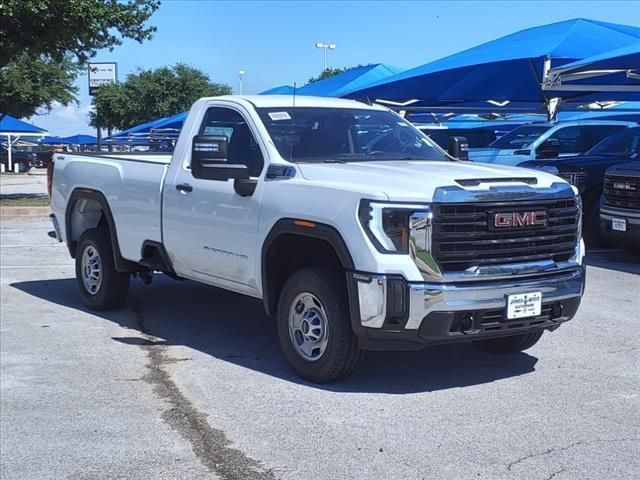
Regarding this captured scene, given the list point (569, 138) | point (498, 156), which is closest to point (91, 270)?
point (498, 156)

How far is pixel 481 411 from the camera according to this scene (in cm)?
543

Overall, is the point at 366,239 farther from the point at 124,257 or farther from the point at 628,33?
the point at 628,33

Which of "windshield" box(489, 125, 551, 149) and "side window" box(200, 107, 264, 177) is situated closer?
"side window" box(200, 107, 264, 177)

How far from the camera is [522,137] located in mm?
17375

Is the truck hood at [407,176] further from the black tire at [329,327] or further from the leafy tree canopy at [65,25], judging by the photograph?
the leafy tree canopy at [65,25]

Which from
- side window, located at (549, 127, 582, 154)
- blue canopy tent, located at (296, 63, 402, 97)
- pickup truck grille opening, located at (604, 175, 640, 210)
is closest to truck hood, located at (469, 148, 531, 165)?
side window, located at (549, 127, 582, 154)

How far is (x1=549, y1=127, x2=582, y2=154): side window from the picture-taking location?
1691cm

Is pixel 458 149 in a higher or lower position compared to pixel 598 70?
lower

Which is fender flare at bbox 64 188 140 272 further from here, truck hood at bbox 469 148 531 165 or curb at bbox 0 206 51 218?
curb at bbox 0 206 51 218

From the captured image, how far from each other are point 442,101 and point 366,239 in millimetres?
17124

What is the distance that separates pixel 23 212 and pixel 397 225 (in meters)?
16.4

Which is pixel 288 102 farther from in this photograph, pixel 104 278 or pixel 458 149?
pixel 104 278

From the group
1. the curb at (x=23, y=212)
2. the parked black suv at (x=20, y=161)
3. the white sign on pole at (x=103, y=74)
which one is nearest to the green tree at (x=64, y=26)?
the curb at (x=23, y=212)

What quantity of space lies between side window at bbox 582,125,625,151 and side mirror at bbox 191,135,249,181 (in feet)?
39.5
